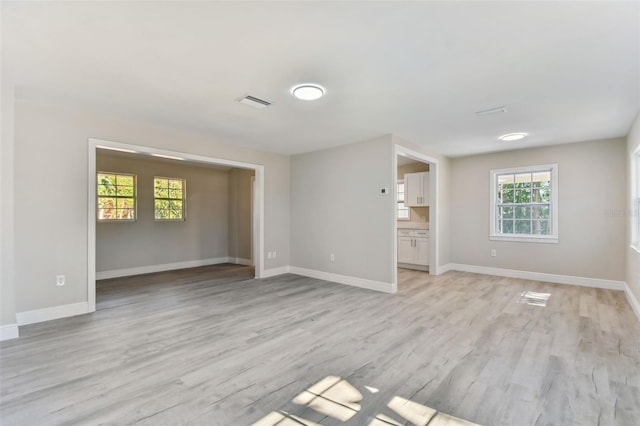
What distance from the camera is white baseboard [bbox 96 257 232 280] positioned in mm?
5891

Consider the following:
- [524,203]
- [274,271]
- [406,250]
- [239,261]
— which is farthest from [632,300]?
[239,261]

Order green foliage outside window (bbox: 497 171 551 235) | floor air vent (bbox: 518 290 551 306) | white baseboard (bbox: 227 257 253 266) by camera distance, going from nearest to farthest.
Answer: floor air vent (bbox: 518 290 551 306), green foliage outside window (bbox: 497 171 551 235), white baseboard (bbox: 227 257 253 266)

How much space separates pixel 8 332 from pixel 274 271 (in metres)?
3.79

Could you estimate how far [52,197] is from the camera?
354 cm

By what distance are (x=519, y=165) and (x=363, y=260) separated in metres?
3.72

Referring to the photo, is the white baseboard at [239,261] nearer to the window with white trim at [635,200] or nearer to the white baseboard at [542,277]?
the white baseboard at [542,277]

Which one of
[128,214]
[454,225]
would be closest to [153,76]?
[128,214]

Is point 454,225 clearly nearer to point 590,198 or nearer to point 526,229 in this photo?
point 526,229

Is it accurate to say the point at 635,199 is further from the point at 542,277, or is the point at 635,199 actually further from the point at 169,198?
the point at 169,198

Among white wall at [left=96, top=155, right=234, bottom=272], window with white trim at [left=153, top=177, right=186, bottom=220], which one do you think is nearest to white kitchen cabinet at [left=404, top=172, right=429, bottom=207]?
white wall at [left=96, top=155, right=234, bottom=272]

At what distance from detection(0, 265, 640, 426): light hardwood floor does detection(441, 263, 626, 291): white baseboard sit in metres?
0.63

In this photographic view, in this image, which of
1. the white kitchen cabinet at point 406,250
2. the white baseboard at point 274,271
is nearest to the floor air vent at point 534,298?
the white kitchen cabinet at point 406,250

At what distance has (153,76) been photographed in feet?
9.05

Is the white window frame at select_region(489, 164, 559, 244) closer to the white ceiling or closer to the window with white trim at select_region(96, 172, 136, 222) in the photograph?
the white ceiling
